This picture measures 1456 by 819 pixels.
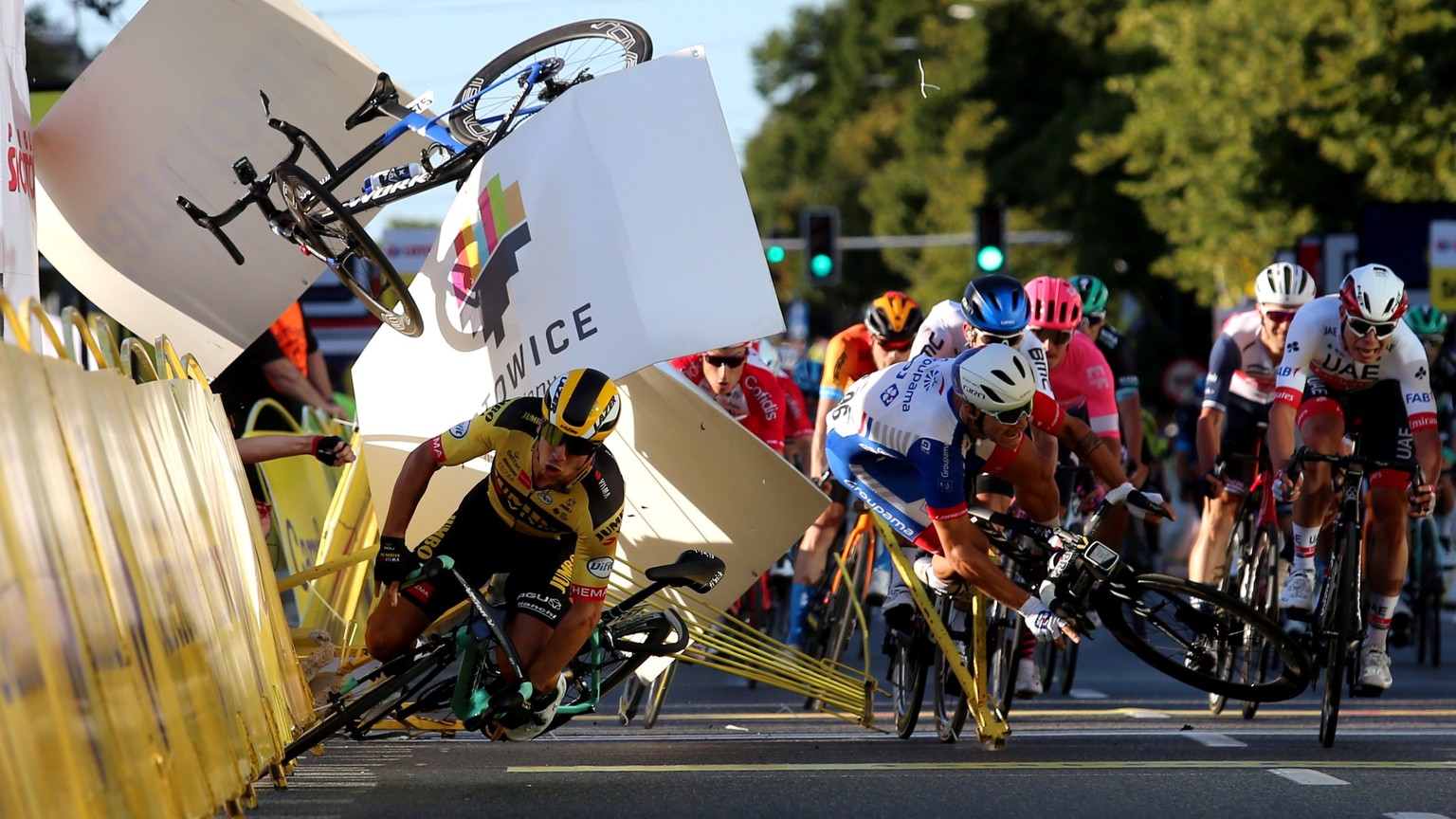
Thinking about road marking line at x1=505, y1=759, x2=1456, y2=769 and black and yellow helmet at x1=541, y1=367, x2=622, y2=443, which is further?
road marking line at x1=505, y1=759, x2=1456, y2=769

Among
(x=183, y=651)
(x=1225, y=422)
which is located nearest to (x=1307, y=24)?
(x=1225, y=422)

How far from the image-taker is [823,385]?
10.5 metres

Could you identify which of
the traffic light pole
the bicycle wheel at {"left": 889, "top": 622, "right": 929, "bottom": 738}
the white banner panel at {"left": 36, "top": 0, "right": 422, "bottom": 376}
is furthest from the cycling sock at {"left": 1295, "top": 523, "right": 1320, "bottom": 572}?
the traffic light pole

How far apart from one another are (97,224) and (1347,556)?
20.5 ft

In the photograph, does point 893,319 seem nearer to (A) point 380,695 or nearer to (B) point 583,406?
(B) point 583,406

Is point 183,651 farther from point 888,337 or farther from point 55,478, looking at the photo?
point 888,337

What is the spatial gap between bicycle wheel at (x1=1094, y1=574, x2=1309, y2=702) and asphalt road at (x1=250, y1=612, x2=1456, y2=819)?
0.98ft

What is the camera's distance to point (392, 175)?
32.1 feet

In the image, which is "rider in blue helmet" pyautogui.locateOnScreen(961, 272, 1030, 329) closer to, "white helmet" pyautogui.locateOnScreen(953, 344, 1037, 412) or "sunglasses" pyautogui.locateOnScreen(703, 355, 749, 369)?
"white helmet" pyautogui.locateOnScreen(953, 344, 1037, 412)

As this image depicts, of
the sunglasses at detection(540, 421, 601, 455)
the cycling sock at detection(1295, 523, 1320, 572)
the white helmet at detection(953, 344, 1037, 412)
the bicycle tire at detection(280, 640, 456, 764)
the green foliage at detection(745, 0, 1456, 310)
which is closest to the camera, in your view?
the bicycle tire at detection(280, 640, 456, 764)

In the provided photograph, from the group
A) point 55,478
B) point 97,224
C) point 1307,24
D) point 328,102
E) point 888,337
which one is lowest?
point 55,478

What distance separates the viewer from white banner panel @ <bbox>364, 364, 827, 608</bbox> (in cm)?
880

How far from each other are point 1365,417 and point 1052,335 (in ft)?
4.87

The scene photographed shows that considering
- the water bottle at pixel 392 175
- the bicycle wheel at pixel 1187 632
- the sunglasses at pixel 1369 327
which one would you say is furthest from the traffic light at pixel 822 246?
the bicycle wheel at pixel 1187 632
